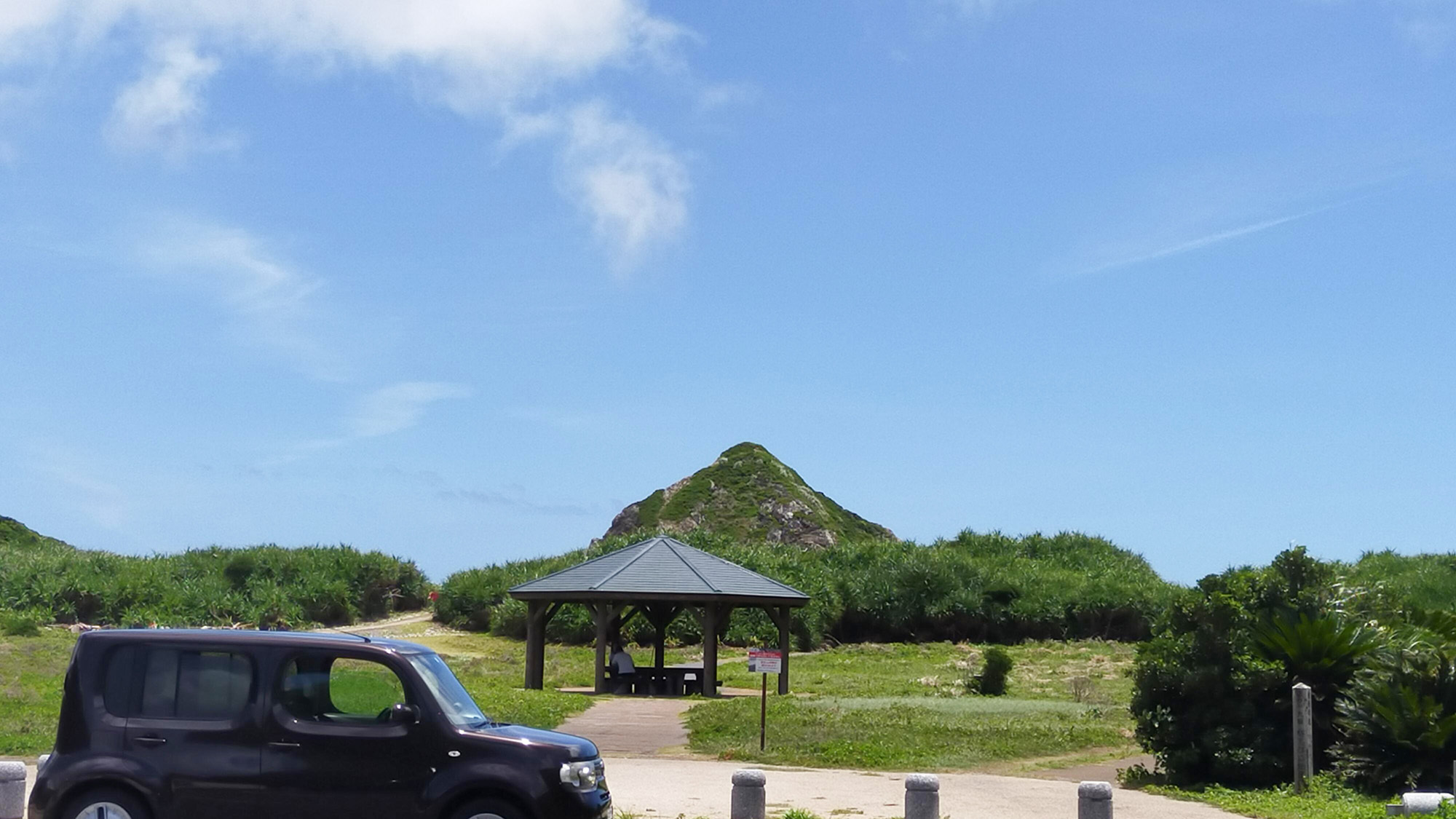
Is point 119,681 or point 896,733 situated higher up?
point 119,681

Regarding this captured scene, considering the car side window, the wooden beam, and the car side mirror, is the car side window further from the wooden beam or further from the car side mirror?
the wooden beam

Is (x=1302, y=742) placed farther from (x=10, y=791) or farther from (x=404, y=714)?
(x=10, y=791)

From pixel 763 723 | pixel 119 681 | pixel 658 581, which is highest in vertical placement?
pixel 658 581

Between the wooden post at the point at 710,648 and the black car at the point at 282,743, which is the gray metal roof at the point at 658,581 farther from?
the black car at the point at 282,743

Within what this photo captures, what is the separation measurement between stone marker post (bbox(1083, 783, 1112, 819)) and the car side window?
20.3 feet

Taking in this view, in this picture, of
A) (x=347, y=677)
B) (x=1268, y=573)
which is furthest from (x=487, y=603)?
(x=347, y=677)

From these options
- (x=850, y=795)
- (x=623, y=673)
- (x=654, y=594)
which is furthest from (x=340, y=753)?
(x=623, y=673)

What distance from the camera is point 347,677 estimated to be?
10.6 metres

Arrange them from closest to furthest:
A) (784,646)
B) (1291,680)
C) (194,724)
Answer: (194,724), (1291,680), (784,646)

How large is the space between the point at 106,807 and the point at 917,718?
15.4 meters

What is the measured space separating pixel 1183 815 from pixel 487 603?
3581 centimetres

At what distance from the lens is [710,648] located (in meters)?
29.5

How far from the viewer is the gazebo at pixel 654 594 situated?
29.2m

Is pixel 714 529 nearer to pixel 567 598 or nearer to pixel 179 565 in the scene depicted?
pixel 179 565
